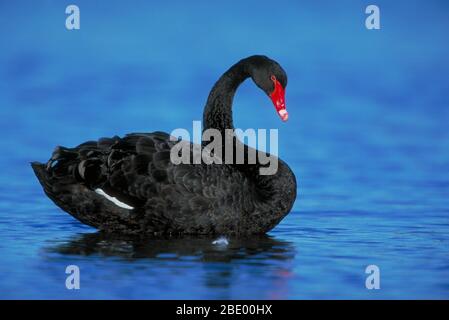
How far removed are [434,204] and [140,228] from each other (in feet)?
8.73

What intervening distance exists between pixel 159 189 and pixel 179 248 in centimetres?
51

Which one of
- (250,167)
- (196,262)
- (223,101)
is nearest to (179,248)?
(196,262)

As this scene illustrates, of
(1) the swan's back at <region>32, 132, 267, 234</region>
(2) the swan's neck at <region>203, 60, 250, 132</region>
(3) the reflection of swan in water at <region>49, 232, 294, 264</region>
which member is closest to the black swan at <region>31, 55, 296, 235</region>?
(1) the swan's back at <region>32, 132, 267, 234</region>

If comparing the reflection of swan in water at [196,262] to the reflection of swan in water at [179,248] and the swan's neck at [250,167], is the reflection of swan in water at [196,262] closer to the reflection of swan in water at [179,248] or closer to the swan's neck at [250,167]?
the reflection of swan in water at [179,248]

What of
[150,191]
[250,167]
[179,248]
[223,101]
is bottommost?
[179,248]

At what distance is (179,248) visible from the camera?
21.8ft

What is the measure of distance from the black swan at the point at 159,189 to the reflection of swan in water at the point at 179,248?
0.12 m

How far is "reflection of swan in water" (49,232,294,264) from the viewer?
6.44 meters

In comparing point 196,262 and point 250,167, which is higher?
point 250,167

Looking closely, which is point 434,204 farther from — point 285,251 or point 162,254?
point 162,254

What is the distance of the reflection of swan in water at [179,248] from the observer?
6.44 meters

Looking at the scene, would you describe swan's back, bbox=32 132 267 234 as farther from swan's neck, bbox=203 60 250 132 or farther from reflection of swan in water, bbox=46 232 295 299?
swan's neck, bbox=203 60 250 132

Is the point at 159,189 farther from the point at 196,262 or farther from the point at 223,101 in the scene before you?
the point at 223,101
